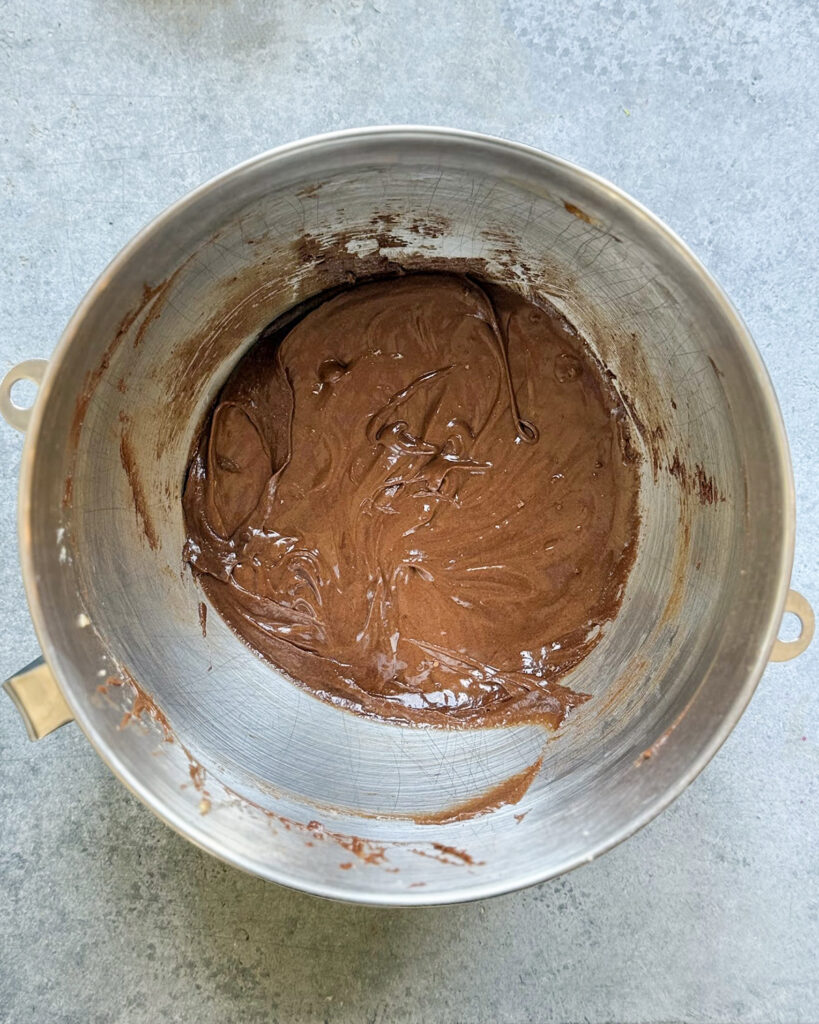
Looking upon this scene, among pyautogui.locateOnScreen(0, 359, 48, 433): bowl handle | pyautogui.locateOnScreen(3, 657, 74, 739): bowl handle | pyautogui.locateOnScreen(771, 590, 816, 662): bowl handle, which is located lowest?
pyautogui.locateOnScreen(771, 590, 816, 662): bowl handle

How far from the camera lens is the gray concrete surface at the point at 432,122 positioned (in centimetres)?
195

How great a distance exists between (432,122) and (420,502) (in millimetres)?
1043

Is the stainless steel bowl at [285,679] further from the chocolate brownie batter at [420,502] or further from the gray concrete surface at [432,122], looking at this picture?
the gray concrete surface at [432,122]

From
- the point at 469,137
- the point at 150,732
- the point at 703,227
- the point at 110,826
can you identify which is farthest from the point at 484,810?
the point at 703,227

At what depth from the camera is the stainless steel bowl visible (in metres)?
1.40

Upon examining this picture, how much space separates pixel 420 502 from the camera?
2.01 metres

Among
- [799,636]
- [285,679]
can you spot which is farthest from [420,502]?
[799,636]

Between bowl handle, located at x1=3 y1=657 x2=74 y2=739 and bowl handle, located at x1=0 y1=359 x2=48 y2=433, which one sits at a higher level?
bowl handle, located at x1=0 y1=359 x2=48 y2=433

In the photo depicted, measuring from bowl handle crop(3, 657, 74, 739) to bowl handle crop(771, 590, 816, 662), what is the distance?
1.46m

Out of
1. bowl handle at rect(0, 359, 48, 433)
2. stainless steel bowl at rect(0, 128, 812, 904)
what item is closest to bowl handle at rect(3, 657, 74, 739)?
stainless steel bowl at rect(0, 128, 812, 904)

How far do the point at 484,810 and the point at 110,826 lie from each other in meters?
1.06

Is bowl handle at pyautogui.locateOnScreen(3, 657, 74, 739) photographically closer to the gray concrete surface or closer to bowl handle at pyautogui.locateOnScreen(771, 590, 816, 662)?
the gray concrete surface

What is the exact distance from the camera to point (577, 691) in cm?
185

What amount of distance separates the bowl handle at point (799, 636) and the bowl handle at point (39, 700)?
4.81 ft
